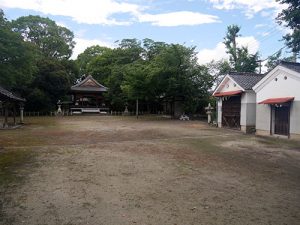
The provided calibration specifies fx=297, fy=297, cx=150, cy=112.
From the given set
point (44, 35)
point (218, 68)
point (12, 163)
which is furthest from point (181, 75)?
point (44, 35)

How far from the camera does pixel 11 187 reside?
692 centimetres

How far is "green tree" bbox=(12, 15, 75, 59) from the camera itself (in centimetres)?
4788

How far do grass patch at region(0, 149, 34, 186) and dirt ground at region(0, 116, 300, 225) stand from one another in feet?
0.08

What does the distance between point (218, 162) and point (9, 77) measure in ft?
65.6

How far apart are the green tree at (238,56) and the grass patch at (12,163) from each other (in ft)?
99.7

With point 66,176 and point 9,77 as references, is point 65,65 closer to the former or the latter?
point 9,77

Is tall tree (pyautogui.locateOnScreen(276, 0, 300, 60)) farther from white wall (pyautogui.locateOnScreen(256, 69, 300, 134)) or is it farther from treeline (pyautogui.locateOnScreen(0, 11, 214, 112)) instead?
treeline (pyautogui.locateOnScreen(0, 11, 214, 112))

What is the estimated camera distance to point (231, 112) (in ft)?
77.2

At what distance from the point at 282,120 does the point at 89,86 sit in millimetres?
33154

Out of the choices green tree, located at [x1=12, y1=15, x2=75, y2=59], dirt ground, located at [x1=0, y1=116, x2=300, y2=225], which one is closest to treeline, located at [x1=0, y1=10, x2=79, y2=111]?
green tree, located at [x1=12, y1=15, x2=75, y2=59]

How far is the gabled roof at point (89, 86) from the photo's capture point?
45.2 m

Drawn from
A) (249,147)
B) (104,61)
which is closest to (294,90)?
(249,147)

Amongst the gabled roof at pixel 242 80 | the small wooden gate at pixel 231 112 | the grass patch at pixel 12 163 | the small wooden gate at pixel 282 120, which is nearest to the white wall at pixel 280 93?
the small wooden gate at pixel 282 120

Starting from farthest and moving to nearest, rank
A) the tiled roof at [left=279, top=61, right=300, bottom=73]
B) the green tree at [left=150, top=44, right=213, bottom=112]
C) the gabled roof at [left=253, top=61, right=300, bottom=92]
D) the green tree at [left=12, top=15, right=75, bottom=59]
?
the green tree at [left=12, top=15, right=75, bottom=59] → the green tree at [left=150, top=44, right=213, bottom=112] → the tiled roof at [left=279, top=61, right=300, bottom=73] → the gabled roof at [left=253, top=61, right=300, bottom=92]
